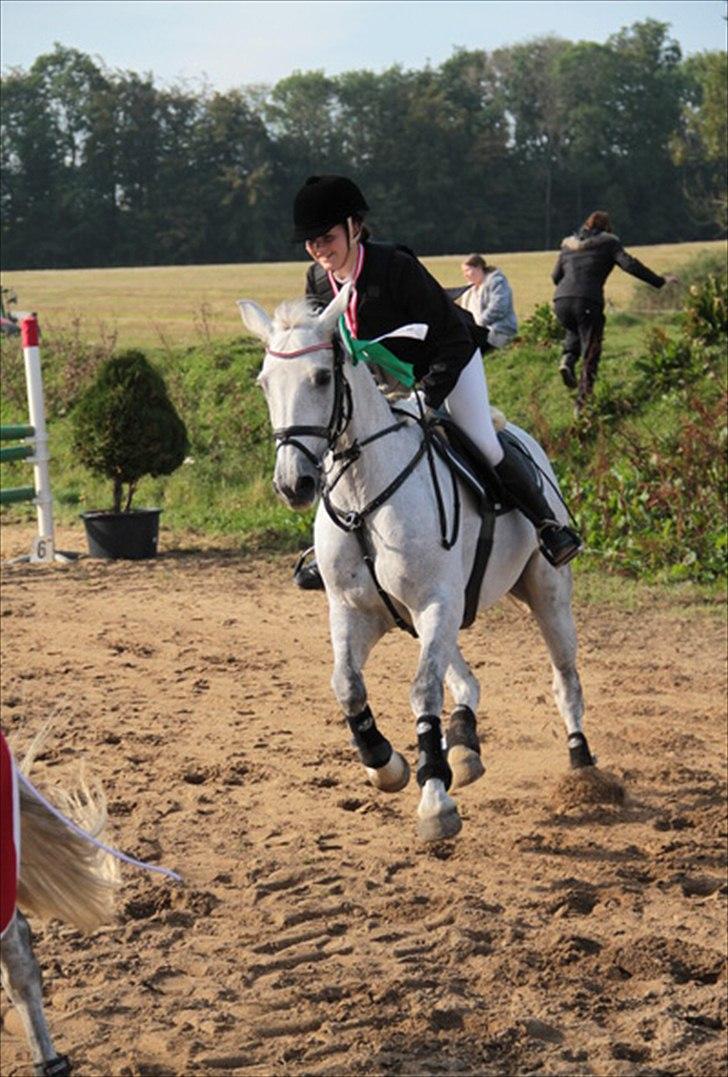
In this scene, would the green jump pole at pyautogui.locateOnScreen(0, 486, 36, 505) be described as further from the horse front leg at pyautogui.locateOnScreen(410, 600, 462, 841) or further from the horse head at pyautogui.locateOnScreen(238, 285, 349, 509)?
the horse head at pyautogui.locateOnScreen(238, 285, 349, 509)

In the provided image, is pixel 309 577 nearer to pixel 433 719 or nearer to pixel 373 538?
pixel 373 538

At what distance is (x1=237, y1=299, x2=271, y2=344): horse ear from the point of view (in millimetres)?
6016

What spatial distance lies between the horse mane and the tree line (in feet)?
154

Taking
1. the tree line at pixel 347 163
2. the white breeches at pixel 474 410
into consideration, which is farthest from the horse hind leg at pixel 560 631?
the tree line at pixel 347 163

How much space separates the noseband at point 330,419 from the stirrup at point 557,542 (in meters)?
1.64

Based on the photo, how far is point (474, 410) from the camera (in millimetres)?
7047

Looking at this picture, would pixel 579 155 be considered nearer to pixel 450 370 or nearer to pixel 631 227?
pixel 631 227

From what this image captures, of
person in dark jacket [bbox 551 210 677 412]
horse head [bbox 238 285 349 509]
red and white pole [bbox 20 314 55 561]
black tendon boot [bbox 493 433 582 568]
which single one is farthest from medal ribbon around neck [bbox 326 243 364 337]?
person in dark jacket [bbox 551 210 677 412]

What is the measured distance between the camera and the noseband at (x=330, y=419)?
5582 mm

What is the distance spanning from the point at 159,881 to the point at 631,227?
5390 cm

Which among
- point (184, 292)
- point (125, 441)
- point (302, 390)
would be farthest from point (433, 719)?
point (184, 292)

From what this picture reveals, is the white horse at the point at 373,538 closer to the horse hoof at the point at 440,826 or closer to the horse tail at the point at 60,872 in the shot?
the horse hoof at the point at 440,826

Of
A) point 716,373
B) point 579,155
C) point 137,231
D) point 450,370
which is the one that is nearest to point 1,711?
point 450,370

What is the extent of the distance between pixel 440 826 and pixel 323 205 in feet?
8.06
